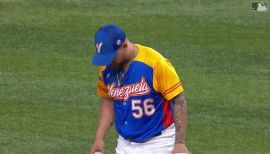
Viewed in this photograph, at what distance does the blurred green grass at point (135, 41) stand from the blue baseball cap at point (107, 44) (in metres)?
4.12

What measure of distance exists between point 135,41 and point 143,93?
954cm

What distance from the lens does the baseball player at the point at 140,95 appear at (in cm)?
696

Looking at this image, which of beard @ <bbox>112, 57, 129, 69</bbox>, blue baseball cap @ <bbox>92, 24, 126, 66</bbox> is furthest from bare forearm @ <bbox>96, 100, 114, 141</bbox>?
blue baseball cap @ <bbox>92, 24, 126, 66</bbox>

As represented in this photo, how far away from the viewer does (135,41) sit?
16672mm

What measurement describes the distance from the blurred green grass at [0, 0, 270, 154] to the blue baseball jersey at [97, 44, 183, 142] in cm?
365

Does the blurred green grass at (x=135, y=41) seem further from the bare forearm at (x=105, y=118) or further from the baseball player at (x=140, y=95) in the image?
the baseball player at (x=140, y=95)

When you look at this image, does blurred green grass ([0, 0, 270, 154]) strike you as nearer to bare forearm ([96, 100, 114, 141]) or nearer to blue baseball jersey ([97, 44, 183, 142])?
bare forearm ([96, 100, 114, 141])

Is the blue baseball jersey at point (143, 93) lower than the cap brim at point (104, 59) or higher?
lower

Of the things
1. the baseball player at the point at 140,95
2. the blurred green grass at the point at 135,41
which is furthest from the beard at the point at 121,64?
the blurred green grass at the point at 135,41

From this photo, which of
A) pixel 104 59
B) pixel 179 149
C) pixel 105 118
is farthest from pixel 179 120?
pixel 105 118

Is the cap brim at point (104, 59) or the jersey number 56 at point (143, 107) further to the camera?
the jersey number 56 at point (143, 107)

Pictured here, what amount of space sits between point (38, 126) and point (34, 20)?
20.7ft

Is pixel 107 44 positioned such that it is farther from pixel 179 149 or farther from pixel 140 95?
pixel 179 149

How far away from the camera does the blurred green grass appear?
11.7 metres
